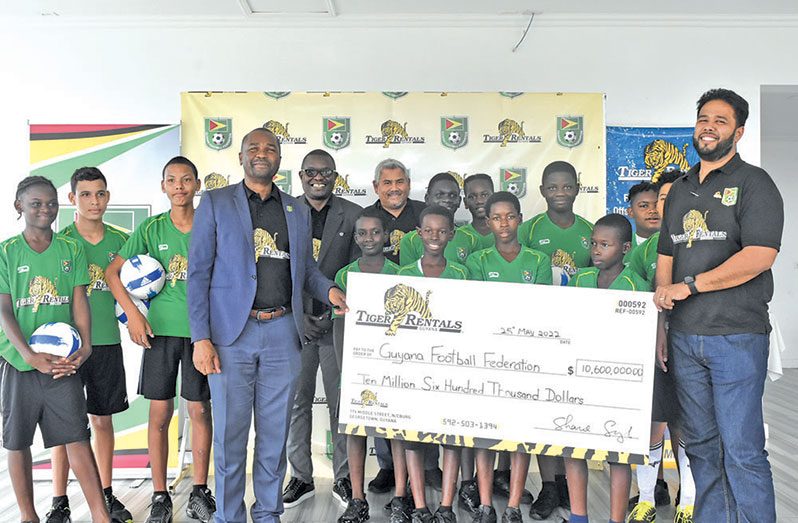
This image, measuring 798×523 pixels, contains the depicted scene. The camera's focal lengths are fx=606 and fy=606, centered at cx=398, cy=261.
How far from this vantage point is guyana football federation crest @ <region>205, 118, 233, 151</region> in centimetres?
453

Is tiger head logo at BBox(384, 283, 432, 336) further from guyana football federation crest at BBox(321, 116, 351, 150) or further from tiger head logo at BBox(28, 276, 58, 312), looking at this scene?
guyana football federation crest at BBox(321, 116, 351, 150)

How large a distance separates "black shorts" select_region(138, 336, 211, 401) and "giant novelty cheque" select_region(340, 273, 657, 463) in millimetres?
924

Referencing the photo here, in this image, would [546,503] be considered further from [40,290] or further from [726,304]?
[40,290]

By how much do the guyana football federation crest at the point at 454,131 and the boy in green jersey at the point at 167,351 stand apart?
1983 mm

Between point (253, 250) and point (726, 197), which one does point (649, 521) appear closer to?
point (726, 197)

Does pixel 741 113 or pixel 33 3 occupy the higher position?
pixel 33 3

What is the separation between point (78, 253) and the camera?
315 centimetres

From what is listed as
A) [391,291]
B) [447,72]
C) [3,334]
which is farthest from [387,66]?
[3,334]

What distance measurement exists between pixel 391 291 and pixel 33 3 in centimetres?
386

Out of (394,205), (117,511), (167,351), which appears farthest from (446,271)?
(117,511)

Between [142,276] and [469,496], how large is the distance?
7.27ft

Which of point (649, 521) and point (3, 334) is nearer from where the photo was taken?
point (3, 334)

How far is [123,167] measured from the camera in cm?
455

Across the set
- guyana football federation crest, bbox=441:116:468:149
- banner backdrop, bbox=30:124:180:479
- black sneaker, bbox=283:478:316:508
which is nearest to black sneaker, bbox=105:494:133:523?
black sneaker, bbox=283:478:316:508
